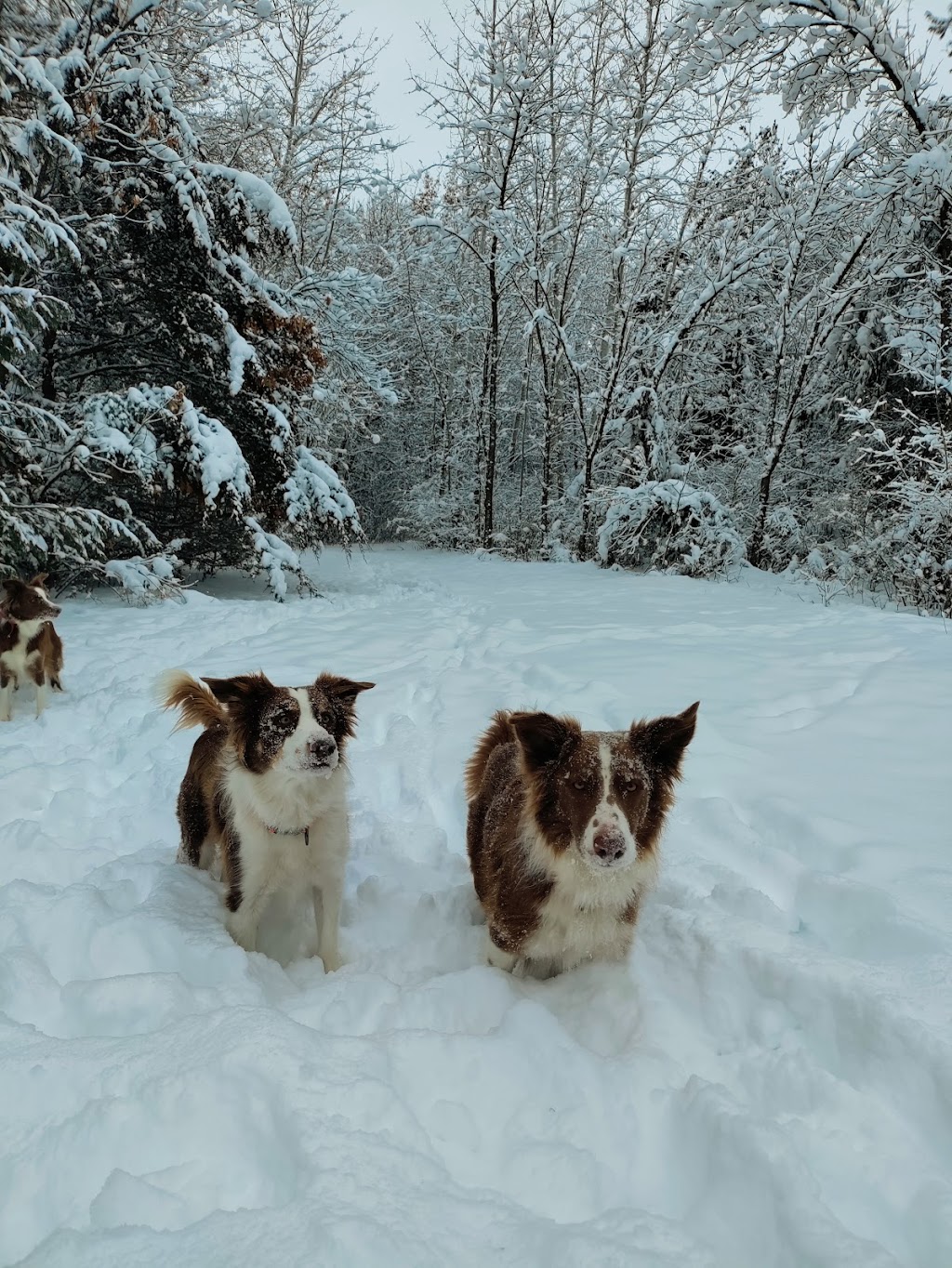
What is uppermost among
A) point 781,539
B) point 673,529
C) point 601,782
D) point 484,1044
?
point 673,529

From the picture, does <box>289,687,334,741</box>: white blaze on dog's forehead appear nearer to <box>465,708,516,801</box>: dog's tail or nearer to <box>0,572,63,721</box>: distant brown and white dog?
<box>465,708,516,801</box>: dog's tail

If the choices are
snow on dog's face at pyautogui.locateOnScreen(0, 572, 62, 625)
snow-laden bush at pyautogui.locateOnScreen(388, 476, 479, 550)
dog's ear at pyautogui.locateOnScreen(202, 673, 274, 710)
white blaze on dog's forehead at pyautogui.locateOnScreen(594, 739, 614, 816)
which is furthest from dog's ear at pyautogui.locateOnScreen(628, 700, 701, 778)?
snow-laden bush at pyautogui.locateOnScreen(388, 476, 479, 550)

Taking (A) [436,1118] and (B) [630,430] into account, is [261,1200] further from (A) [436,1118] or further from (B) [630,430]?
(B) [630,430]

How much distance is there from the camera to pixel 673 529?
1418 centimetres

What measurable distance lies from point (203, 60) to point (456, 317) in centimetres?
990

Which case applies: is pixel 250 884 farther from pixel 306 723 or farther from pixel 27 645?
pixel 27 645

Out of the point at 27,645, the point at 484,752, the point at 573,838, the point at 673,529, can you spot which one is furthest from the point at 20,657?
the point at 673,529

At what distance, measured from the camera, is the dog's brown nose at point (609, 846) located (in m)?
2.26

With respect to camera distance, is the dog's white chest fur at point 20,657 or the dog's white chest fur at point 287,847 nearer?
the dog's white chest fur at point 287,847

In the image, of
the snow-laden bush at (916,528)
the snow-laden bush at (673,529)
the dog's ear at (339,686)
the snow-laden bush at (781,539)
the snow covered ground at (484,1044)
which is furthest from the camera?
the snow-laden bush at (781,539)

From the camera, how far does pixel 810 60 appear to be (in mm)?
10398

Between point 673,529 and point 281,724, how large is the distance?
41.1ft

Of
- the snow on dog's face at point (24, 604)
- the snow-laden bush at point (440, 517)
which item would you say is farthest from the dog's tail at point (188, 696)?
the snow-laden bush at point (440, 517)

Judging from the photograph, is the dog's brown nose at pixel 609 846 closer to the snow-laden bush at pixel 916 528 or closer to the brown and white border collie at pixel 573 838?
the brown and white border collie at pixel 573 838
